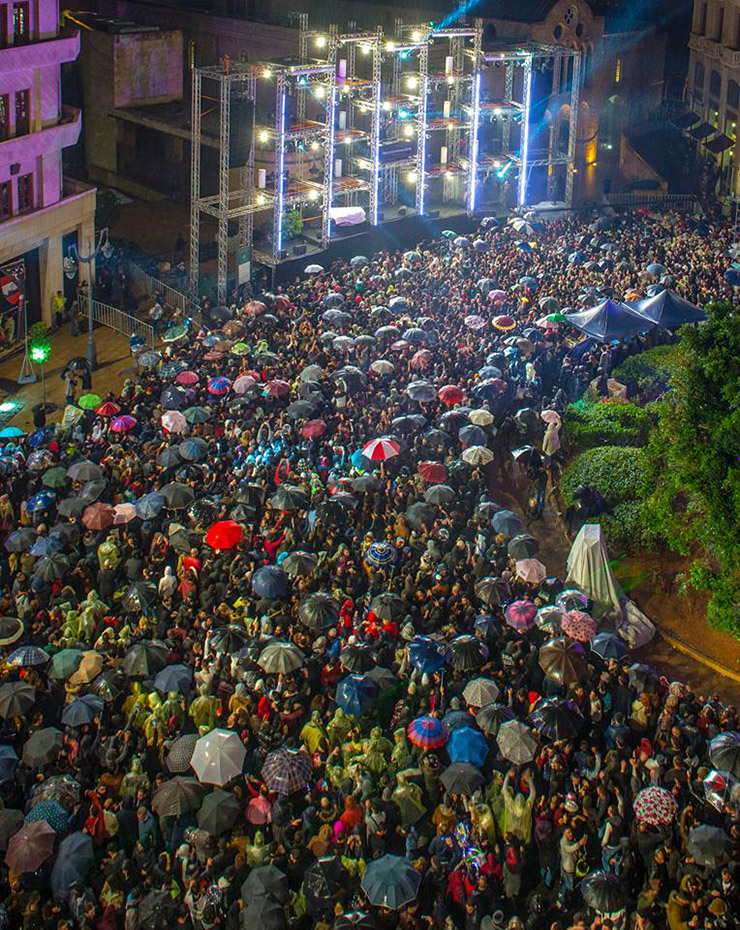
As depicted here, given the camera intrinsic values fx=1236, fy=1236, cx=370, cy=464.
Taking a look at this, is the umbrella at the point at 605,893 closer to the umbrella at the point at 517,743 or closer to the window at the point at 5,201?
the umbrella at the point at 517,743

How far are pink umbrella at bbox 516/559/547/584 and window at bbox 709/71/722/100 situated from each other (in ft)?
149

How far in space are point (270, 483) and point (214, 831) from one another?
1036 centimetres

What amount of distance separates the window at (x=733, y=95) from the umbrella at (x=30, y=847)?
5174 centimetres

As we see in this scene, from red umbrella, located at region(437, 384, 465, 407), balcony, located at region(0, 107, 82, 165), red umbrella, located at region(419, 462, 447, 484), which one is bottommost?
red umbrella, located at region(419, 462, 447, 484)

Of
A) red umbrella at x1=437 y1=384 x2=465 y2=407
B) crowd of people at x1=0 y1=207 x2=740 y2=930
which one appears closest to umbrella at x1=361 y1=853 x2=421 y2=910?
crowd of people at x1=0 y1=207 x2=740 y2=930

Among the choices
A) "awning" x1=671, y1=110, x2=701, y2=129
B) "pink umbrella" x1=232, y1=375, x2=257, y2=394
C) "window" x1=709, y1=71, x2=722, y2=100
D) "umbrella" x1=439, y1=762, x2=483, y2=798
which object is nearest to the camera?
"umbrella" x1=439, y1=762, x2=483, y2=798

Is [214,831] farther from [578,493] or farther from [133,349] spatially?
[133,349]

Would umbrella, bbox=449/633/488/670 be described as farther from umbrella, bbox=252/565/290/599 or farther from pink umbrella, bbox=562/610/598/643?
umbrella, bbox=252/565/290/599

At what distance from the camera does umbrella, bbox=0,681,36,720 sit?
59.1ft

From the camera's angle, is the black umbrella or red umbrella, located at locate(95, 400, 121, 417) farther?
red umbrella, located at locate(95, 400, 121, 417)

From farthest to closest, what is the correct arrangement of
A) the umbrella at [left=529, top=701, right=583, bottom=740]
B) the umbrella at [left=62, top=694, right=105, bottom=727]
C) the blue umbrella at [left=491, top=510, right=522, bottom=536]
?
the blue umbrella at [left=491, top=510, right=522, bottom=536], the umbrella at [left=62, top=694, right=105, bottom=727], the umbrella at [left=529, top=701, right=583, bottom=740]

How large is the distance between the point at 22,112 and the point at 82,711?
27.1 m

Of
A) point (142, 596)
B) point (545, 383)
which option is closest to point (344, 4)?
point (545, 383)

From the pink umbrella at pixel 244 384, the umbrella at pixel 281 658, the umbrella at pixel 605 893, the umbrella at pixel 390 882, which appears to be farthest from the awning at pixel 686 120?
the umbrella at pixel 390 882
